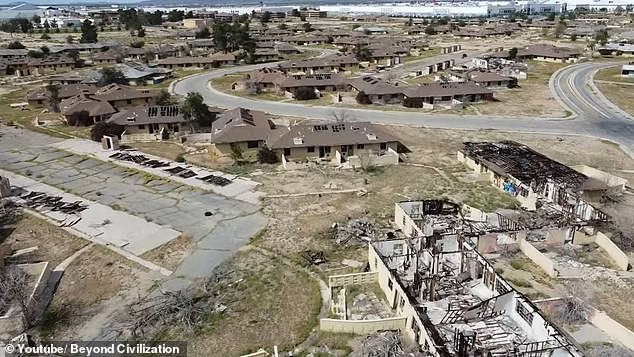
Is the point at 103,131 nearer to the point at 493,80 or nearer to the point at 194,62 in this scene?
the point at 194,62

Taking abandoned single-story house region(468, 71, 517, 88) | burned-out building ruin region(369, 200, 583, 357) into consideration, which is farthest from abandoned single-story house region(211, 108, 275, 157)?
abandoned single-story house region(468, 71, 517, 88)

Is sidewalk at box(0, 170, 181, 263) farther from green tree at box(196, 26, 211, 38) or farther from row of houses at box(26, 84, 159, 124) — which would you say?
green tree at box(196, 26, 211, 38)

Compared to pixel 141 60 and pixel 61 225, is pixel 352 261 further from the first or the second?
pixel 141 60

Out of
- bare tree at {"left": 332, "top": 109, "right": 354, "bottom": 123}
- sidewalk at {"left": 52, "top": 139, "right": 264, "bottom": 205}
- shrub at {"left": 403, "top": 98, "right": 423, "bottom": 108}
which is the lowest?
sidewalk at {"left": 52, "top": 139, "right": 264, "bottom": 205}

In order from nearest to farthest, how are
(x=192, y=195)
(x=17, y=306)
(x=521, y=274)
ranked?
(x=17, y=306) → (x=521, y=274) → (x=192, y=195)

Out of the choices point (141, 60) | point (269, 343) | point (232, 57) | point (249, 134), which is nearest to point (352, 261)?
point (269, 343)

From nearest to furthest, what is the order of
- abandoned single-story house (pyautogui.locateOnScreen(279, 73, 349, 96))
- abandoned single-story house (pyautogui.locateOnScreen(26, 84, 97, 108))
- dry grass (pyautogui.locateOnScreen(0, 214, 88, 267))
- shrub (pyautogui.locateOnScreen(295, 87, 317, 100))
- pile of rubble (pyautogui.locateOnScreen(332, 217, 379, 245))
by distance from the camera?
dry grass (pyautogui.locateOnScreen(0, 214, 88, 267)), pile of rubble (pyautogui.locateOnScreen(332, 217, 379, 245)), abandoned single-story house (pyautogui.locateOnScreen(26, 84, 97, 108)), shrub (pyautogui.locateOnScreen(295, 87, 317, 100)), abandoned single-story house (pyautogui.locateOnScreen(279, 73, 349, 96))
